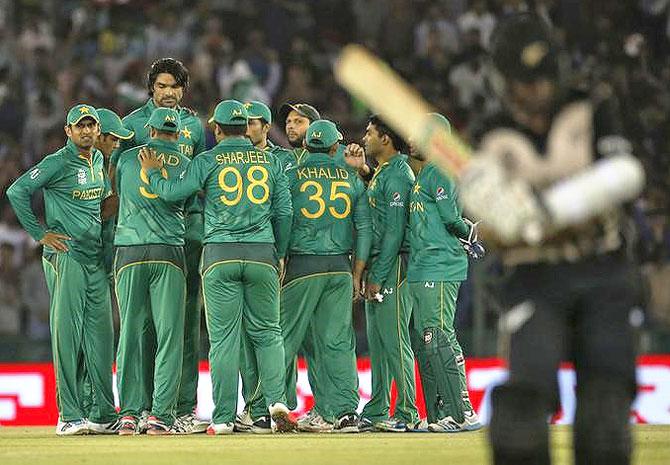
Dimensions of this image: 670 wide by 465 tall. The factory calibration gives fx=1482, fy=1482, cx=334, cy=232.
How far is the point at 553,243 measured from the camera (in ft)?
20.5

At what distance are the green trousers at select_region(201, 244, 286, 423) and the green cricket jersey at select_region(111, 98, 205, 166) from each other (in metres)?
0.99

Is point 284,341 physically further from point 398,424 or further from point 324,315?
point 398,424

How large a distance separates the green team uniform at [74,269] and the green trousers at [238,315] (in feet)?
3.34

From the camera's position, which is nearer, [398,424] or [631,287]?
[631,287]

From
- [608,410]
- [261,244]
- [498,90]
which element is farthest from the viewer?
[261,244]

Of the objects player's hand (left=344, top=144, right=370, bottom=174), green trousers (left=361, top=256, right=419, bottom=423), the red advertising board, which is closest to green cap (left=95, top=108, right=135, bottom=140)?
player's hand (left=344, top=144, right=370, bottom=174)

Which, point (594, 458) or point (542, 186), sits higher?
point (542, 186)

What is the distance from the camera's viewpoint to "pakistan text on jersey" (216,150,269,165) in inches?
443

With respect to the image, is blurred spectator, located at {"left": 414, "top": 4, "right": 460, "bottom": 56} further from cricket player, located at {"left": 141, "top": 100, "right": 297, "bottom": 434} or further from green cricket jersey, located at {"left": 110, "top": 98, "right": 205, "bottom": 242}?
cricket player, located at {"left": 141, "top": 100, "right": 297, "bottom": 434}

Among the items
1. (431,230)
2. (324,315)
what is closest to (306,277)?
(324,315)

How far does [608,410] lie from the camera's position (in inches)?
239

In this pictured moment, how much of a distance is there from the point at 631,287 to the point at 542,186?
0.59 metres

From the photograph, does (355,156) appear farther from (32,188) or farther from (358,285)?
(32,188)

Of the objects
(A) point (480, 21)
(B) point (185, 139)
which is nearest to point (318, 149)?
(B) point (185, 139)
